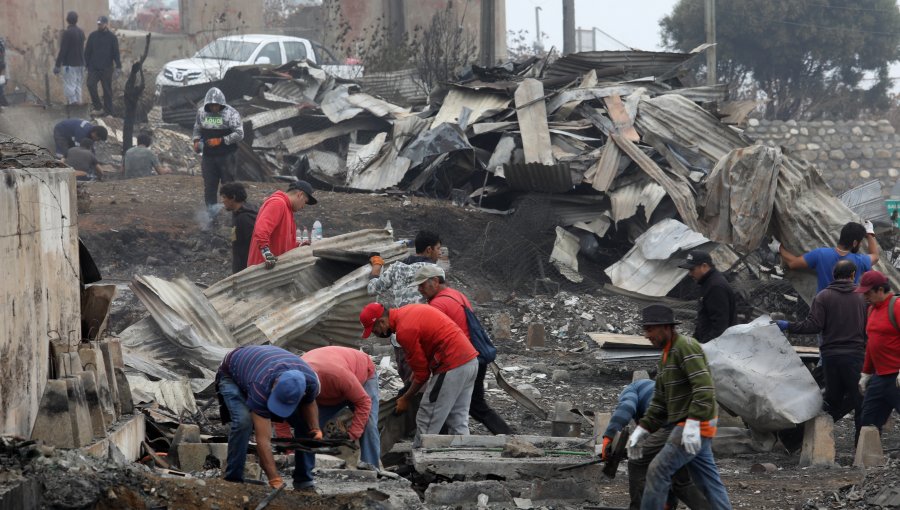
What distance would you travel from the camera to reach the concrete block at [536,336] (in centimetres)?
1217

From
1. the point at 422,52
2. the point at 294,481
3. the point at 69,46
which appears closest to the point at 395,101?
the point at 422,52

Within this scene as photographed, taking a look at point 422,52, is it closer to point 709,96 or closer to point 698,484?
point 709,96

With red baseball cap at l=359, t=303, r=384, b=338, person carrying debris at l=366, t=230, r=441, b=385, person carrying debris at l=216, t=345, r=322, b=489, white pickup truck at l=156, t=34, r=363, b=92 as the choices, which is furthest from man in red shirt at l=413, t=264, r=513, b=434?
white pickup truck at l=156, t=34, r=363, b=92

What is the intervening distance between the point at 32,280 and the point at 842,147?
24.7 m

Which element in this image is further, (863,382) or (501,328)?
(501,328)

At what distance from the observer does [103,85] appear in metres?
19.8

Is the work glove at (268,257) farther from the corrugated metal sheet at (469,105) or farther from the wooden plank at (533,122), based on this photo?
the corrugated metal sheet at (469,105)

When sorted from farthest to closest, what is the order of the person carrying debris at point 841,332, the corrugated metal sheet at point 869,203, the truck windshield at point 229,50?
the truck windshield at point 229,50 < the corrugated metal sheet at point 869,203 < the person carrying debris at point 841,332

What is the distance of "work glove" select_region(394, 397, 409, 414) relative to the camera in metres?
7.80

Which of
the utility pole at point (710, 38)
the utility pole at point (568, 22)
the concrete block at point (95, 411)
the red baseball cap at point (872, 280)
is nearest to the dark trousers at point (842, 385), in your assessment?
the red baseball cap at point (872, 280)

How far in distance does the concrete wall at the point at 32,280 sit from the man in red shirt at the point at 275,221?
324 cm

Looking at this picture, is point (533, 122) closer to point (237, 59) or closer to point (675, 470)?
point (237, 59)

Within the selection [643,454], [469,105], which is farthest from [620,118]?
[643,454]

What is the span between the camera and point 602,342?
1062cm
